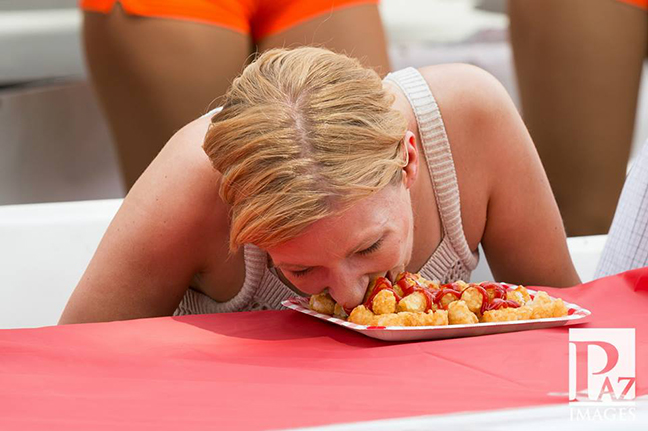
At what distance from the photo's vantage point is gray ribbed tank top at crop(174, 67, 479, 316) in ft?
4.52

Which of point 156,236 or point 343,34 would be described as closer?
point 156,236

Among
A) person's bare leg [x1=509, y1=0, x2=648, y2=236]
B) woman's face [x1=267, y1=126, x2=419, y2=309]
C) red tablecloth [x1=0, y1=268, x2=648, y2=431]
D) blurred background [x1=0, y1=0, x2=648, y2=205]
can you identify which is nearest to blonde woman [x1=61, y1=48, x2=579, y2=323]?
woman's face [x1=267, y1=126, x2=419, y2=309]

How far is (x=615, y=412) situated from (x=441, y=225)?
25.3 inches

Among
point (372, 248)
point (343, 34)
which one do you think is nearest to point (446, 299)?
point (372, 248)

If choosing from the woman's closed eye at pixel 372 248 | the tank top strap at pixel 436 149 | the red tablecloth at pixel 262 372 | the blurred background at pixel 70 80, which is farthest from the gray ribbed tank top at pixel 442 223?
the blurred background at pixel 70 80

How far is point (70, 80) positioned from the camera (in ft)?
10.7

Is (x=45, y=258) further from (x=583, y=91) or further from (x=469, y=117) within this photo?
(x=583, y=91)

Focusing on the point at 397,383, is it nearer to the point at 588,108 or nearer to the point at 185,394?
the point at 185,394

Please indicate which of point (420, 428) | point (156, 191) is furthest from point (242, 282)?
point (420, 428)

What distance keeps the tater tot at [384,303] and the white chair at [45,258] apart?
77 centimetres

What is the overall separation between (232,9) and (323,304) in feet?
2.34

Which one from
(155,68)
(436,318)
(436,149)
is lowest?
(436,318)

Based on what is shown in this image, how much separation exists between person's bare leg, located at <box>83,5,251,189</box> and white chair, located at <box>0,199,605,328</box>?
0.60 feet

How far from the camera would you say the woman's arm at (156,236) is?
1.30m
